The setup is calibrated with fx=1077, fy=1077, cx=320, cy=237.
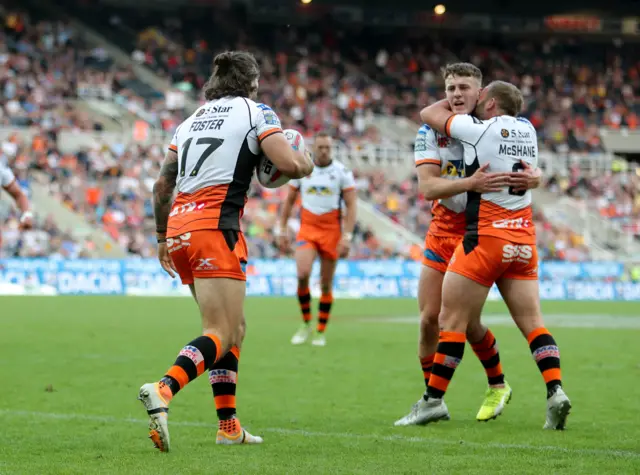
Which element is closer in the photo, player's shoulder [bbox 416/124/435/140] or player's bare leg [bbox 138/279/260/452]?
player's bare leg [bbox 138/279/260/452]

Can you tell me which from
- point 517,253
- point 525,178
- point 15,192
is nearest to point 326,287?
point 15,192

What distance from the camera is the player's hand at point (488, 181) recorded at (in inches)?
284

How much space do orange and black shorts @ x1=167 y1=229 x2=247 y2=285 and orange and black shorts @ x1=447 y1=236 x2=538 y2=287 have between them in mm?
1727

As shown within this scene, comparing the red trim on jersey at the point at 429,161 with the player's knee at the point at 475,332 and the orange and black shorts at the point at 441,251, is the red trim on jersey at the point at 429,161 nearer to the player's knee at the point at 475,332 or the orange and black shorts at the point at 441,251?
the orange and black shorts at the point at 441,251

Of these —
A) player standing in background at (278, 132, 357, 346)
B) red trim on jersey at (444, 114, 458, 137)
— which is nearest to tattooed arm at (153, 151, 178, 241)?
red trim on jersey at (444, 114, 458, 137)

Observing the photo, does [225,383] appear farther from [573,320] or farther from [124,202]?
[124,202]

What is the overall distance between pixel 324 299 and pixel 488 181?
7.51m

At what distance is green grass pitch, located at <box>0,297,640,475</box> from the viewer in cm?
589

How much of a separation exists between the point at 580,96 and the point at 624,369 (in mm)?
37435

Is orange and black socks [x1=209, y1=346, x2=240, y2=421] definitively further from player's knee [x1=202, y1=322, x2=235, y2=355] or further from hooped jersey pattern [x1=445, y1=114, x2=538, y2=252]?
hooped jersey pattern [x1=445, y1=114, x2=538, y2=252]

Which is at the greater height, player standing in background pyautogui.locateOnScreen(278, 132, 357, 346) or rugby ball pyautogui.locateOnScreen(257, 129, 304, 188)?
rugby ball pyautogui.locateOnScreen(257, 129, 304, 188)

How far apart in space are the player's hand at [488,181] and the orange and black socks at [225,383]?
197 cm

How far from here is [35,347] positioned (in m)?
13.3

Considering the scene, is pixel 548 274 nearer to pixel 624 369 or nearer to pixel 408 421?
pixel 624 369
